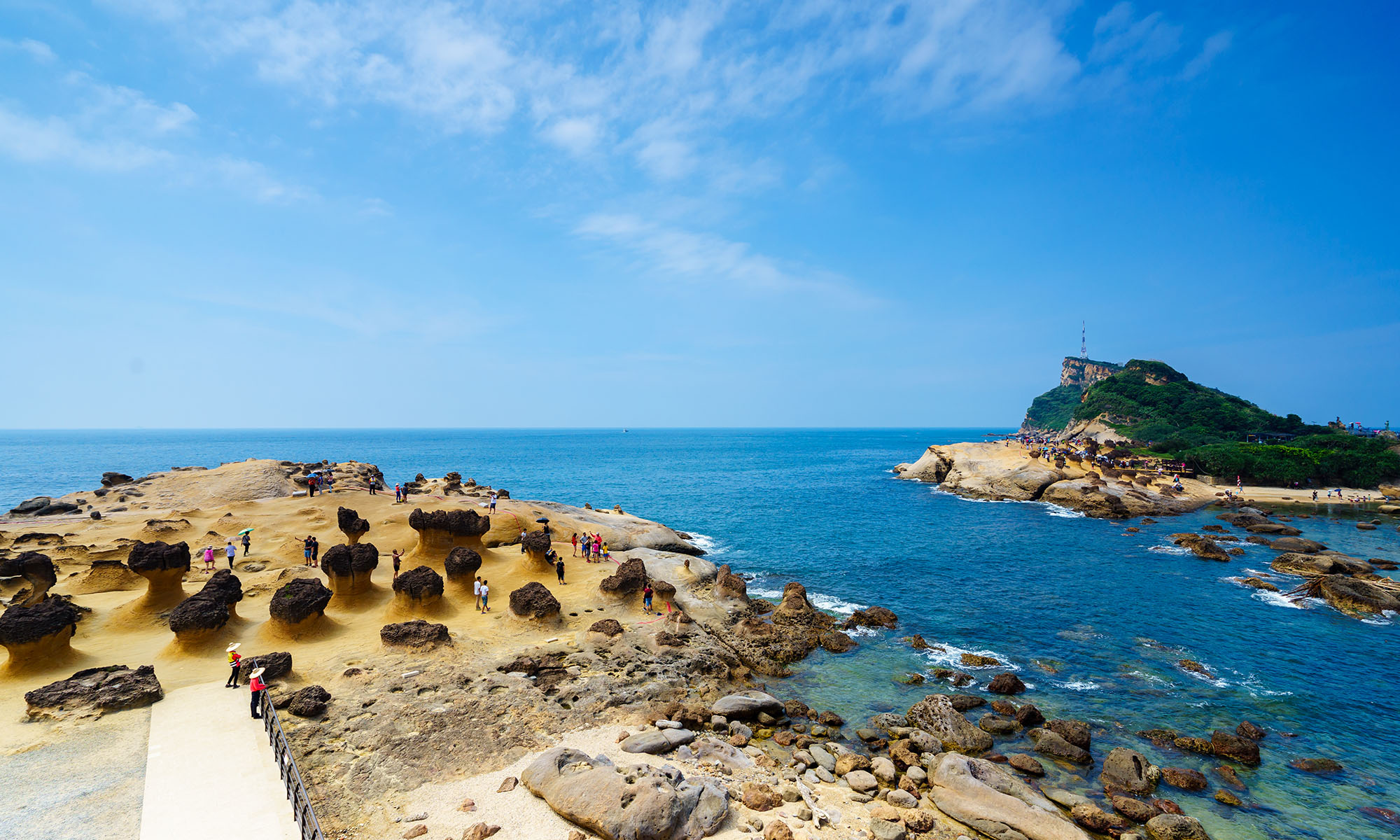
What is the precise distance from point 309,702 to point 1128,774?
25.2m

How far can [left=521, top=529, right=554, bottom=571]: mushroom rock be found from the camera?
3173 cm

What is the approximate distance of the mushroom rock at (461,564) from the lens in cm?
2789

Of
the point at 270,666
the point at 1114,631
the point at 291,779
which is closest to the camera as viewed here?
the point at 291,779

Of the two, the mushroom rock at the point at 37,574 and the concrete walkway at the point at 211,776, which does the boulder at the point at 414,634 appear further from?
the mushroom rock at the point at 37,574

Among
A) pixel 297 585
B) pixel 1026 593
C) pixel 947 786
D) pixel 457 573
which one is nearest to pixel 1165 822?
pixel 947 786

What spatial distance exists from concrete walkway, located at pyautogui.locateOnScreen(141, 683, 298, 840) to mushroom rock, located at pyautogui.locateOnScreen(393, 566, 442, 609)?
7.70 metres

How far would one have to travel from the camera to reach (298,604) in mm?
23078

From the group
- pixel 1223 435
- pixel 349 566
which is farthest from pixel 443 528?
pixel 1223 435

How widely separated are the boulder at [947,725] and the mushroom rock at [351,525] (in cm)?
3280

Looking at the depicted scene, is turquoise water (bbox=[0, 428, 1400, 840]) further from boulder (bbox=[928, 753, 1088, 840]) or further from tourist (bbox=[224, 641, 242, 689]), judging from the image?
tourist (bbox=[224, 641, 242, 689])

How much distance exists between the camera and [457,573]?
27984mm

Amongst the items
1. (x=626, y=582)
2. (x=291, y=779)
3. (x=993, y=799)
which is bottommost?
(x=993, y=799)

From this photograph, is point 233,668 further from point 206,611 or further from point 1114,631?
point 1114,631

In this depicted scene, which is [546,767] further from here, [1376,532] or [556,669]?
[1376,532]
